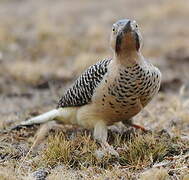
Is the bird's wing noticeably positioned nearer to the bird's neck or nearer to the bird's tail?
the bird's tail

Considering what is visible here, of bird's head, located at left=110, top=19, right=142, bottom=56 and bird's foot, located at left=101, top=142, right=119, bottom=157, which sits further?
bird's foot, located at left=101, top=142, right=119, bottom=157

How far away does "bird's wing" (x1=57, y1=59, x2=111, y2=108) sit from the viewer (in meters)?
5.13

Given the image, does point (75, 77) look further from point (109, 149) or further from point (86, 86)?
point (109, 149)

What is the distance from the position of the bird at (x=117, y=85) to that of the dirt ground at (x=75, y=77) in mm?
236

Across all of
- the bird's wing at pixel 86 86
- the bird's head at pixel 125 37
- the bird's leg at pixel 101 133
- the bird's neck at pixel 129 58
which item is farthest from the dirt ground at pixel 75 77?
the bird's head at pixel 125 37

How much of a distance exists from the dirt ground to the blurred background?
0.06 feet

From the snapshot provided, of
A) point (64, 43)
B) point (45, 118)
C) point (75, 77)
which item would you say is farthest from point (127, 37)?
point (64, 43)

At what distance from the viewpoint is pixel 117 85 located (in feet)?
15.9

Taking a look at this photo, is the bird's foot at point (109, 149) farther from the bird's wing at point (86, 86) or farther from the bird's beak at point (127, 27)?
the bird's beak at point (127, 27)

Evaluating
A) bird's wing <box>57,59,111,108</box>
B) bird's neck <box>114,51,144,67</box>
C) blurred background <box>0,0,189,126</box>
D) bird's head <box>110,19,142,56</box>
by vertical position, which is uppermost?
bird's head <box>110,19,142,56</box>

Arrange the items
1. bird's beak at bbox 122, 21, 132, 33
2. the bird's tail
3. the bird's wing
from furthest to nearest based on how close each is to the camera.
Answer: the bird's tail
the bird's wing
bird's beak at bbox 122, 21, 132, 33

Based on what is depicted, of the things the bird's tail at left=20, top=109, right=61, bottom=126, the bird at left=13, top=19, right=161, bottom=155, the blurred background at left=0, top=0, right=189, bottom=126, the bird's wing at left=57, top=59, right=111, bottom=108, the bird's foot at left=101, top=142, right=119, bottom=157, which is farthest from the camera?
the blurred background at left=0, top=0, right=189, bottom=126

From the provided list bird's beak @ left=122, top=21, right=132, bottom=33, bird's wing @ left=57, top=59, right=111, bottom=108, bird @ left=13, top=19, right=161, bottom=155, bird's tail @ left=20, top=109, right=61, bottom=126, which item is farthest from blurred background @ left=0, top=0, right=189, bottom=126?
bird's beak @ left=122, top=21, right=132, bottom=33

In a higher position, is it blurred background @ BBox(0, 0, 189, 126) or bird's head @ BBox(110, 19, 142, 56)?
bird's head @ BBox(110, 19, 142, 56)
